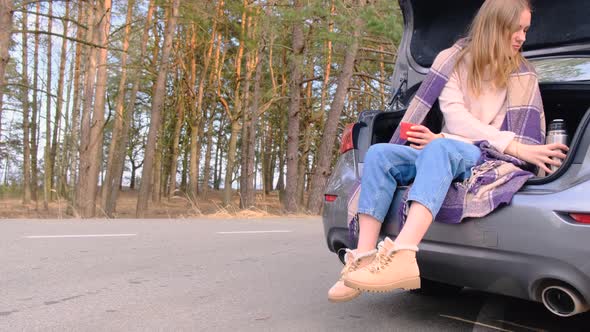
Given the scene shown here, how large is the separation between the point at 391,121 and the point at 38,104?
2682 centimetres

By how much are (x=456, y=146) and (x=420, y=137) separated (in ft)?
0.81

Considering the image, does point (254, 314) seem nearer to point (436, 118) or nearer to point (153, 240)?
point (436, 118)

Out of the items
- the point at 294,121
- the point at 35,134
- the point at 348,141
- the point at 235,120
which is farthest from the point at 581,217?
the point at 35,134

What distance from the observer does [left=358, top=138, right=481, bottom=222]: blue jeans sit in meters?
2.41

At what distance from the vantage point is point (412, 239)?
238 centimetres

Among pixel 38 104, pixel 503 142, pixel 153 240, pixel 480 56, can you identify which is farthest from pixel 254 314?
pixel 38 104

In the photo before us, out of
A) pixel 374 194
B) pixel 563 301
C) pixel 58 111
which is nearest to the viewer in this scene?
pixel 563 301

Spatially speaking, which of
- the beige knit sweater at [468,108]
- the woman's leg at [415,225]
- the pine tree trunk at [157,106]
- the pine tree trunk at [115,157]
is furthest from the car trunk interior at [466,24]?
A: the pine tree trunk at [115,157]

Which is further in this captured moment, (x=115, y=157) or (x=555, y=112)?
(x=115, y=157)

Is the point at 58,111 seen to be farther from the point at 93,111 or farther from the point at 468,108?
the point at 468,108

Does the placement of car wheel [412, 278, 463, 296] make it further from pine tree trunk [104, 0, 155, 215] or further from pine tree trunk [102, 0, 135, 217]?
pine tree trunk [102, 0, 135, 217]

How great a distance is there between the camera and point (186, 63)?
25.2 m

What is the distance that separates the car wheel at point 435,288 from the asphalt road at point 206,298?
5 centimetres

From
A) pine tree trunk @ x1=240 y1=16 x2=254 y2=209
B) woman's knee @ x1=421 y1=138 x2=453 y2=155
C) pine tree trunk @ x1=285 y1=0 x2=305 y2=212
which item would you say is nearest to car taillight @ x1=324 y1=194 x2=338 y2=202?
woman's knee @ x1=421 y1=138 x2=453 y2=155
